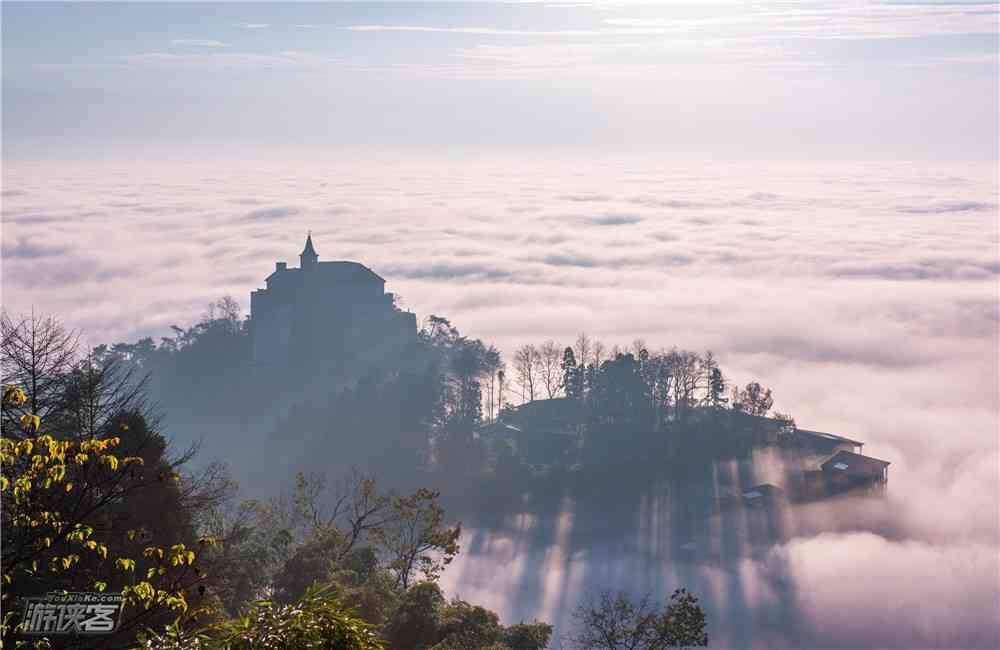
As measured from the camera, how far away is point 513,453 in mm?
70188

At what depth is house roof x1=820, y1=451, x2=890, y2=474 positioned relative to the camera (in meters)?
70.8

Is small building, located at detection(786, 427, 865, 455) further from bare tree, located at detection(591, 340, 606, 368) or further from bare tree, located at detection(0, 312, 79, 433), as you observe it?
bare tree, located at detection(0, 312, 79, 433)

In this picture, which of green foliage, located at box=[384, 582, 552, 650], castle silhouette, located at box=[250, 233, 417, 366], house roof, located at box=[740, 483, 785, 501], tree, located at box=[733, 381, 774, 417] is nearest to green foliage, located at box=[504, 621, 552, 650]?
green foliage, located at box=[384, 582, 552, 650]

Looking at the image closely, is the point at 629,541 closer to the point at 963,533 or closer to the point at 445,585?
the point at 445,585

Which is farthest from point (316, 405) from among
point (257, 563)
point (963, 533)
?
point (257, 563)

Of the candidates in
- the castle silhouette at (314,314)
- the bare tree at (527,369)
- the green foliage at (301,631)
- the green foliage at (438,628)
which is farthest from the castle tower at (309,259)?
the green foliage at (301,631)

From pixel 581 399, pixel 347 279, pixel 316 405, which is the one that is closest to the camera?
pixel 581 399

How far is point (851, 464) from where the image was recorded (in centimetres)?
7194

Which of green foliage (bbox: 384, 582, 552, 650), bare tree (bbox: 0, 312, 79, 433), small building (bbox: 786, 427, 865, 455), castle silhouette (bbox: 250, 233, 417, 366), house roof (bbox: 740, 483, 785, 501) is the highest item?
castle silhouette (bbox: 250, 233, 417, 366)

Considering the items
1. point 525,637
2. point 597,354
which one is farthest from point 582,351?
point 525,637

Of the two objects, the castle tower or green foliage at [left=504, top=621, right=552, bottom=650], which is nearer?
green foliage at [left=504, top=621, right=552, bottom=650]

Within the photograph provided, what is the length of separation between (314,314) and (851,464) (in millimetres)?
38537

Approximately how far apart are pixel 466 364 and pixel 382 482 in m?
10.3

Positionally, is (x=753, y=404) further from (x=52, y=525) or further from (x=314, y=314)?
(x=52, y=525)
